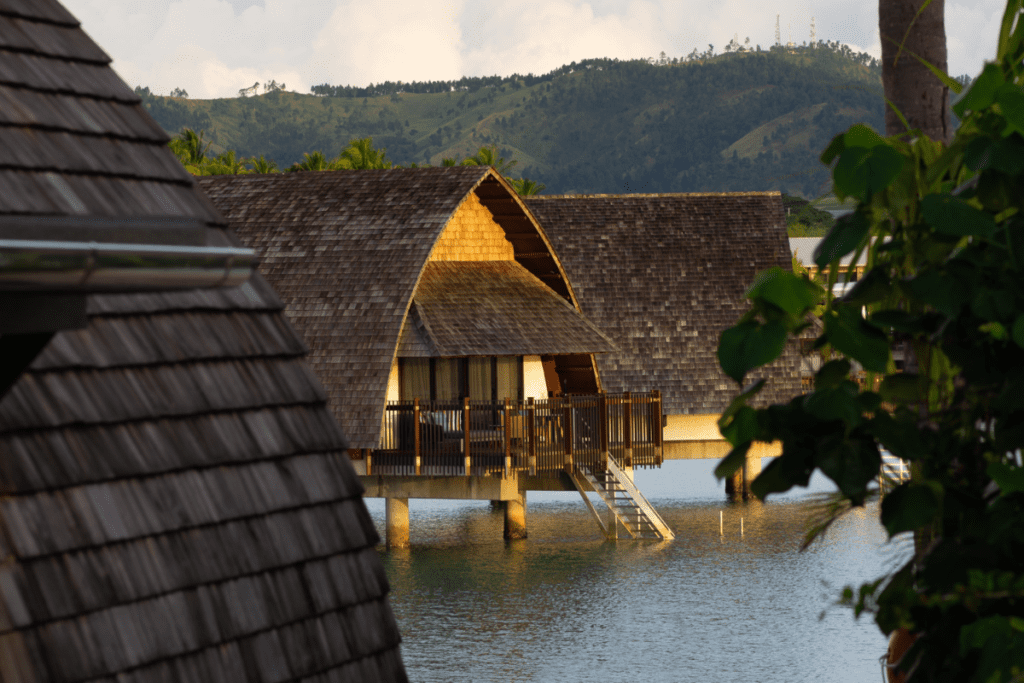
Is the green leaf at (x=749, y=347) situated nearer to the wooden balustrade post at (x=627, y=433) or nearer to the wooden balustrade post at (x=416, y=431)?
the wooden balustrade post at (x=416, y=431)

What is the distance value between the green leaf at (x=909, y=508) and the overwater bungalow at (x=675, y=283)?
28.9m

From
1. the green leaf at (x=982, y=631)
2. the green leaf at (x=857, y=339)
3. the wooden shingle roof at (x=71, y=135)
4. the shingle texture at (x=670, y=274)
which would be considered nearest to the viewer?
the green leaf at (x=982, y=631)

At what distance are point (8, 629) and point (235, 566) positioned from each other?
0.93 m

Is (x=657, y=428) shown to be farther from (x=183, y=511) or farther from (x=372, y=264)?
(x=183, y=511)

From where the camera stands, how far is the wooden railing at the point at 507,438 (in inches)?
989

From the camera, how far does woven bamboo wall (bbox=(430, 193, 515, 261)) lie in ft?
A: 95.8

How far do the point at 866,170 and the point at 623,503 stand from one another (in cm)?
2377

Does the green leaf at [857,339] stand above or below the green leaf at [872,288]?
below

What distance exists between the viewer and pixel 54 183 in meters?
4.84

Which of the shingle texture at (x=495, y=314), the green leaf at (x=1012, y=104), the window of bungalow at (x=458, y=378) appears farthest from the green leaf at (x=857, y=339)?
the window of bungalow at (x=458, y=378)

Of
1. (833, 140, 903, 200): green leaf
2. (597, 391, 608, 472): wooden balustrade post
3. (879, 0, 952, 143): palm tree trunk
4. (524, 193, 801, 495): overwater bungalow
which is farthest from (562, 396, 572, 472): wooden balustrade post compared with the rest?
→ (833, 140, 903, 200): green leaf

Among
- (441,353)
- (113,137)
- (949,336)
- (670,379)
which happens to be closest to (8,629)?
(113,137)

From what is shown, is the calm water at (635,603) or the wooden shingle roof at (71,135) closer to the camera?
the wooden shingle roof at (71,135)

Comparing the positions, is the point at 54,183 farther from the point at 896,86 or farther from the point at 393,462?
the point at 393,462
